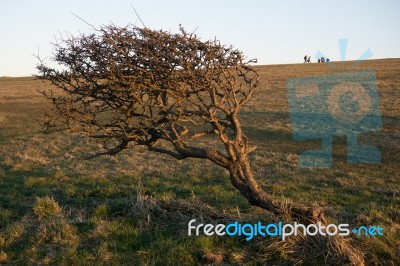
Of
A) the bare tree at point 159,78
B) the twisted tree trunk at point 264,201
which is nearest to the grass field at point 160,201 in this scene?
the twisted tree trunk at point 264,201

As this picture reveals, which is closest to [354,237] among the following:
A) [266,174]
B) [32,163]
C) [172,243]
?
[172,243]

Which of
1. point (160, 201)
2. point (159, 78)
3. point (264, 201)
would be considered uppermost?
point (159, 78)

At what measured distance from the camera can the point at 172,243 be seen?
229 inches

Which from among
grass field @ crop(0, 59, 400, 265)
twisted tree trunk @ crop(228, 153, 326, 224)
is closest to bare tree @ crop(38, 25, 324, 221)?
twisted tree trunk @ crop(228, 153, 326, 224)

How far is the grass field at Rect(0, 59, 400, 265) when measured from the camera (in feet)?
18.4

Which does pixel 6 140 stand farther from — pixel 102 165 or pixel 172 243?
pixel 172 243

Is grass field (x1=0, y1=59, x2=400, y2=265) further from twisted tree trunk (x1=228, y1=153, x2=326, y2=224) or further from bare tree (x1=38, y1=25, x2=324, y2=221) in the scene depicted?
bare tree (x1=38, y1=25, x2=324, y2=221)

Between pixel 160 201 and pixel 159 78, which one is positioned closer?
pixel 159 78

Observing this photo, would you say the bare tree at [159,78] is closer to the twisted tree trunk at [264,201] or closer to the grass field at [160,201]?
the twisted tree trunk at [264,201]

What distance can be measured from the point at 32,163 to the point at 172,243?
9.57 metres

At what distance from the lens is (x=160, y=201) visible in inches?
295

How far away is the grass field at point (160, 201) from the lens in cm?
560

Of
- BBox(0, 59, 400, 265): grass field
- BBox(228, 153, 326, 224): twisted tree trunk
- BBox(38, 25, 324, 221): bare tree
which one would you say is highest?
BBox(38, 25, 324, 221): bare tree

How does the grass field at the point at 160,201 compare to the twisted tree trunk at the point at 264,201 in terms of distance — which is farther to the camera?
the twisted tree trunk at the point at 264,201
